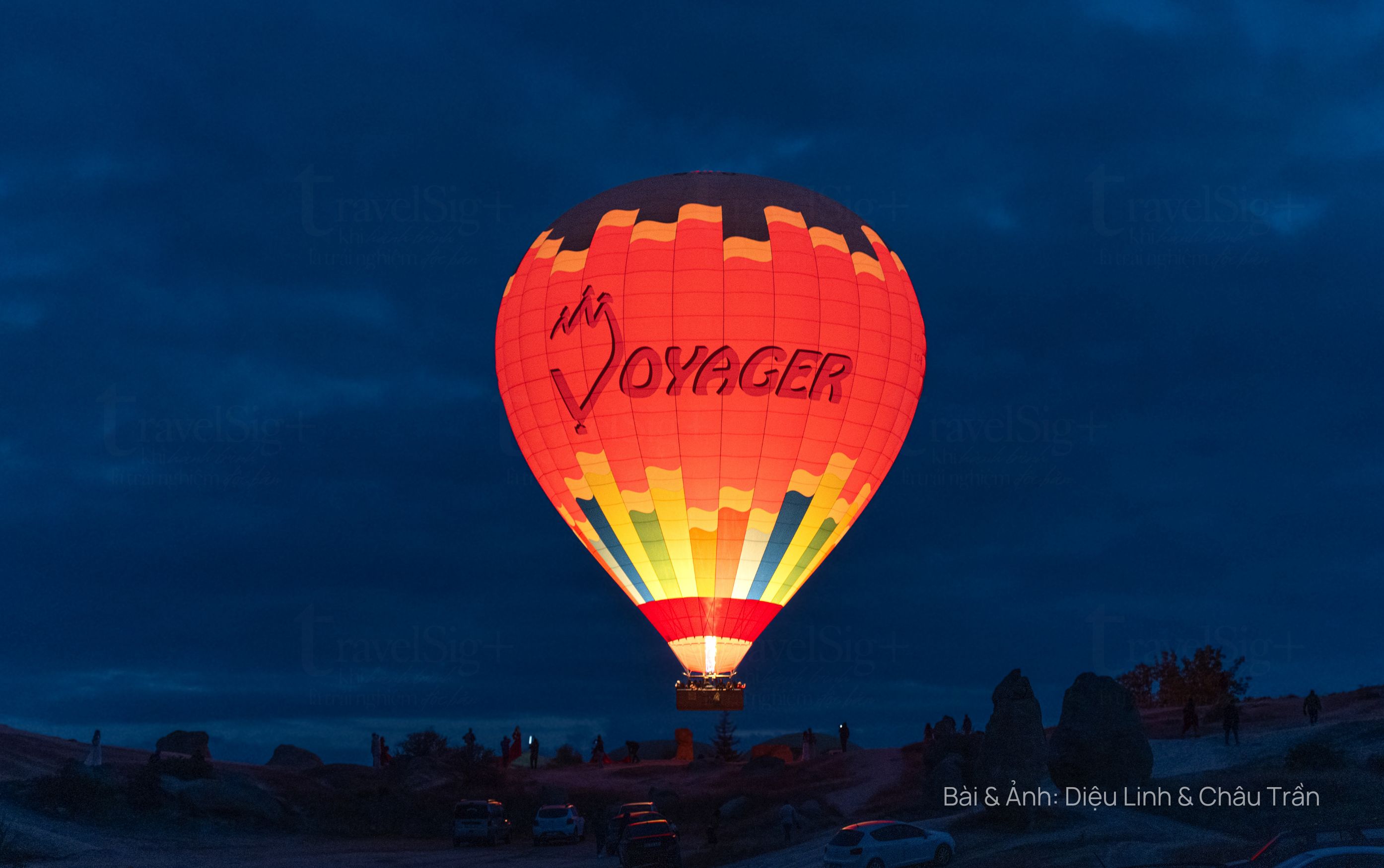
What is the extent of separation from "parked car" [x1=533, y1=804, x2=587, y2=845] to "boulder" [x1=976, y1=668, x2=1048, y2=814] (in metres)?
14.2

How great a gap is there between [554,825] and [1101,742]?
1623 cm

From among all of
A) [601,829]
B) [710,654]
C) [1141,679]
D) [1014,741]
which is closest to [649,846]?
[601,829]

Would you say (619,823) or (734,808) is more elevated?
(619,823)

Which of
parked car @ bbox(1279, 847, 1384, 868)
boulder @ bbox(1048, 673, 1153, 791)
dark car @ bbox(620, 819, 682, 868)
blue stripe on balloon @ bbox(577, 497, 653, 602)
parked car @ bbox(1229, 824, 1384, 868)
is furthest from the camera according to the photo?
blue stripe on balloon @ bbox(577, 497, 653, 602)

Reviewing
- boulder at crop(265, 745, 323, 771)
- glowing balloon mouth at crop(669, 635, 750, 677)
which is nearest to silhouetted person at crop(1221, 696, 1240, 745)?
glowing balloon mouth at crop(669, 635, 750, 677)

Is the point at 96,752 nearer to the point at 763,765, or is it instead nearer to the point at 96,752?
the point at 96,752

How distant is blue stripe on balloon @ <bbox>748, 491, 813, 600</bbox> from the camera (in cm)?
4372

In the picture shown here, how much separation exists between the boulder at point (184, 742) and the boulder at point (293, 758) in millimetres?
2989

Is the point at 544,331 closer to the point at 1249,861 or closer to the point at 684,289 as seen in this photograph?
the point at 684,289

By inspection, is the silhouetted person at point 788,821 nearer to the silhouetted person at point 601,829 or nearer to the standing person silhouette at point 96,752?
the silhouetted person at point 601,829

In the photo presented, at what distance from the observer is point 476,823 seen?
138 feet

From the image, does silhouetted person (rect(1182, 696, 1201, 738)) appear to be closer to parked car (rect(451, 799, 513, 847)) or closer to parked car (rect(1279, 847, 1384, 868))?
parked car (rect(451, 799, 513, 847))

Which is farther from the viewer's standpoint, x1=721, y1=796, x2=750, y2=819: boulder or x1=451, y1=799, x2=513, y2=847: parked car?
x1=721, y1=796, x2=750, y2=819: boulder

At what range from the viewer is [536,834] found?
42.3 metres
